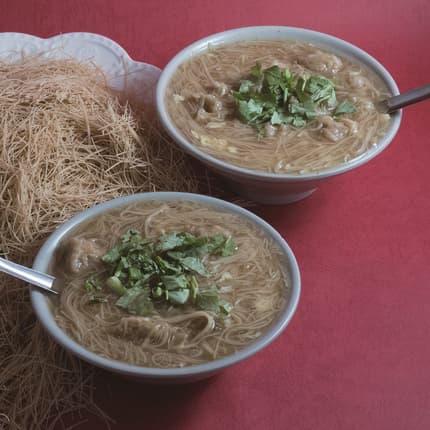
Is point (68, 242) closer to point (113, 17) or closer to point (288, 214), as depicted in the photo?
point (288, 214)

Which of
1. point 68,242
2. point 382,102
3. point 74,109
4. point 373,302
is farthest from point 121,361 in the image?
point 382,102

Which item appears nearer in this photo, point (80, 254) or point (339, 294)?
point (80, 254)

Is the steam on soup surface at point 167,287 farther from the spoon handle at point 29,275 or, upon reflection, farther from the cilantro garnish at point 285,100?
the cilantro garnish at point 285,100

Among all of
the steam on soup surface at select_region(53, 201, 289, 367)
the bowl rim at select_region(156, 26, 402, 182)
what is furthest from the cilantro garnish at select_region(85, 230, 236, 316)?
the bowl rim at select_region(156, 26, 402, 182)

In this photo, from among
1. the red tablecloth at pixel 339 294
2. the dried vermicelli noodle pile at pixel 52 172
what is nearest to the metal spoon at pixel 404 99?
the red tablecloth at pixel 339 294

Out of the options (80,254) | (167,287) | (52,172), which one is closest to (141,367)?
(167,287)

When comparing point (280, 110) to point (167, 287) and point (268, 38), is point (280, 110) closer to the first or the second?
point (268, 38)

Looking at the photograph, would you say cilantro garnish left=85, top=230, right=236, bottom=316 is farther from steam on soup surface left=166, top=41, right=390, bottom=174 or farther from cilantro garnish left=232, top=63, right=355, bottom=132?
cilantro garnish left=232, top=63, right=355, bottom=132
